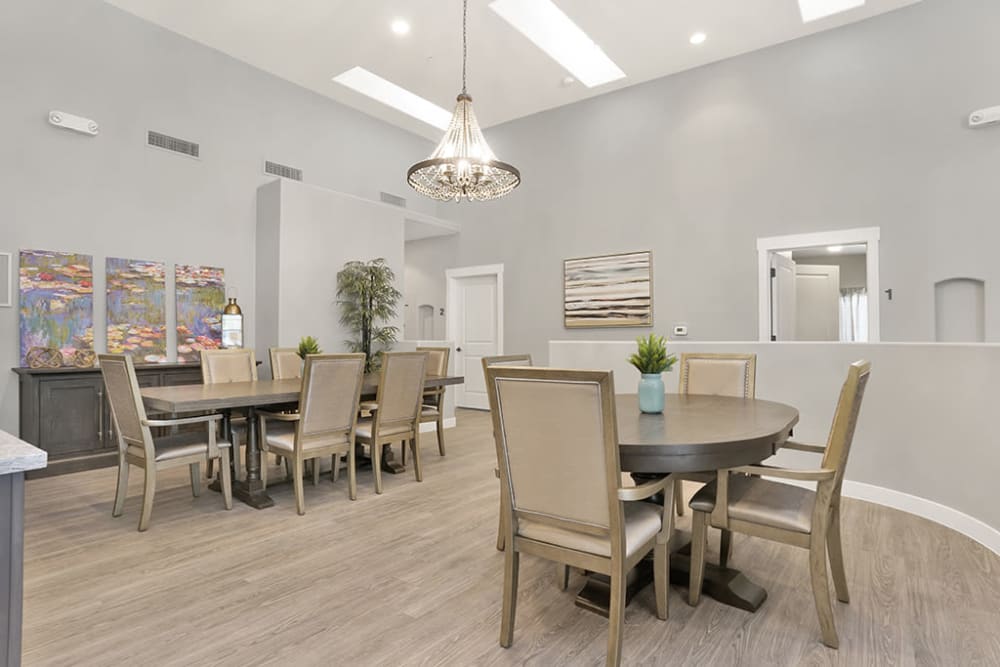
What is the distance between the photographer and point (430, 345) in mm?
6594

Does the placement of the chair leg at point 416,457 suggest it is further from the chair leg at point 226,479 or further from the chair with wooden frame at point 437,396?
the chair leg at point 226,479

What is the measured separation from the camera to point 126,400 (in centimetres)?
306

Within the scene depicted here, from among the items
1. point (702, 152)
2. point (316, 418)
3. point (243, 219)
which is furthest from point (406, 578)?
point (702, 152)

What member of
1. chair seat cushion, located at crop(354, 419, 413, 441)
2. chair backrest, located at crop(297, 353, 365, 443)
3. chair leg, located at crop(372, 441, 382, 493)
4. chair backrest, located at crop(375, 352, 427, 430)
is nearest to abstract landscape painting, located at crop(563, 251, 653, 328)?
chair backrest, located at crop(375, 352, 427, 430)

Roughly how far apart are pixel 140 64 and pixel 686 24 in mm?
5297

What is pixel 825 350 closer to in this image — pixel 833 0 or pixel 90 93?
pixel 833 0

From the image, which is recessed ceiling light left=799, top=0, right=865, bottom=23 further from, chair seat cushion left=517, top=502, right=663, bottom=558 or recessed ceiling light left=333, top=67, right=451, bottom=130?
chair seat cushion left=517, top=502, right=663, bottom=558

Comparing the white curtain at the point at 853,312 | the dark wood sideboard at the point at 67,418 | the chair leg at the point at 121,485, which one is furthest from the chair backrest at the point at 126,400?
the white curtain at the point at 853,312

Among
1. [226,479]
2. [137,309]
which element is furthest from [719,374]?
[137,309]

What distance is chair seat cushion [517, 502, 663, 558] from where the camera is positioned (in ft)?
5.59

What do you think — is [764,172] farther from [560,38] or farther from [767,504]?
[767,504]

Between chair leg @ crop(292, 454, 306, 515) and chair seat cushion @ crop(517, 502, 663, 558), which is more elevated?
chair seat cushion @ crop(517, 502, 663, 558)

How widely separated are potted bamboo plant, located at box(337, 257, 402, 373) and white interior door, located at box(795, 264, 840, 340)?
4.94 m

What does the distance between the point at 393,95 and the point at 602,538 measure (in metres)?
6.77
